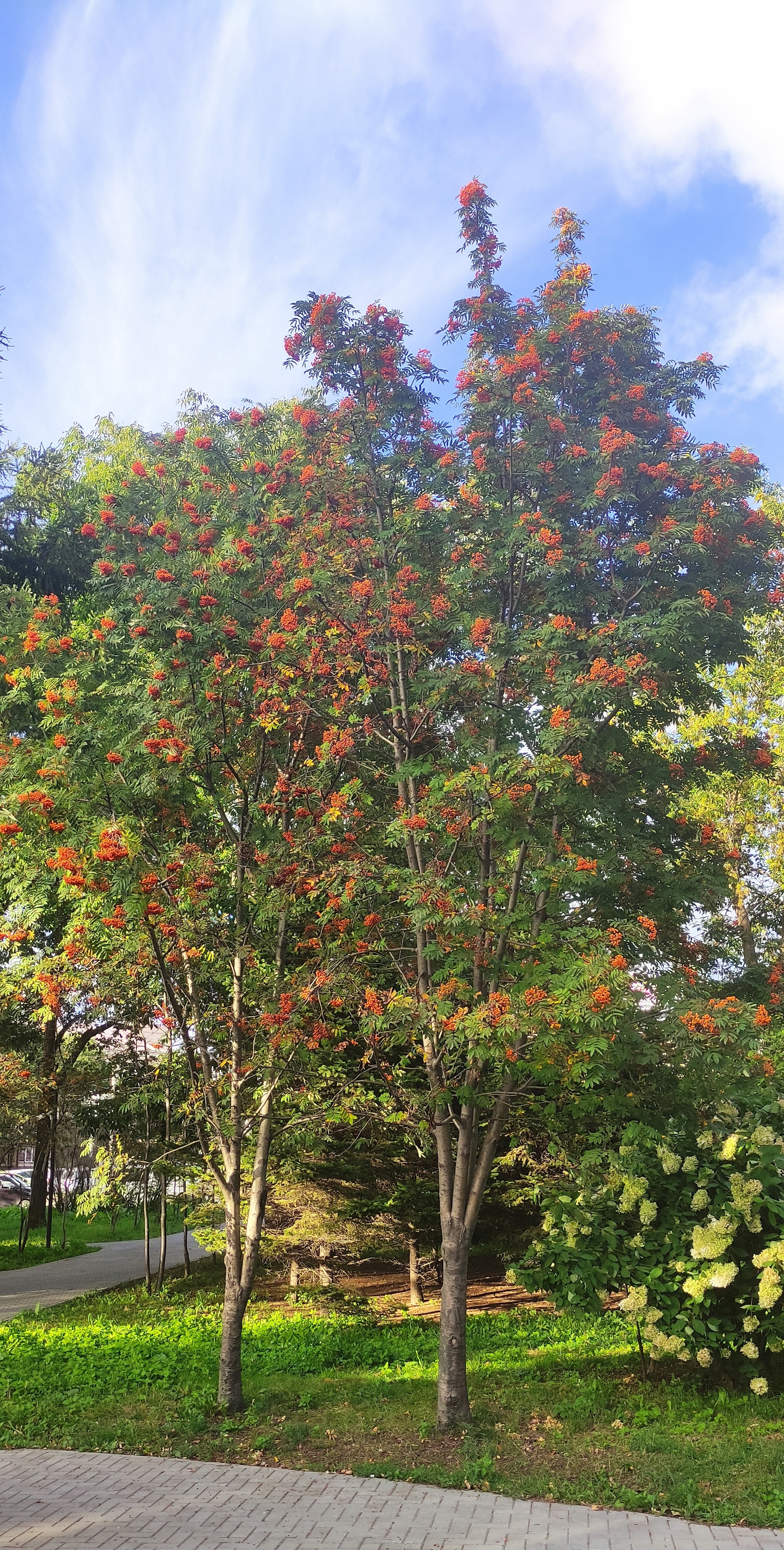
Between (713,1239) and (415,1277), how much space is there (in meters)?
6.49


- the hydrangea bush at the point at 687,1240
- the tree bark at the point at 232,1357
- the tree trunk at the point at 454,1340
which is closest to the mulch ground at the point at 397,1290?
the tree bark at the point at 232,1357

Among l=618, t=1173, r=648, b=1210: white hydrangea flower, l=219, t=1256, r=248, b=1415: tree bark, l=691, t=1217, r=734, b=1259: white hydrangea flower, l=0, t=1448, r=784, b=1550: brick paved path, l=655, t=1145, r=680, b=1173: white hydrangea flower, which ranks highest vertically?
l=655, t=1145, r=680, b=1173: white hydrangea flower

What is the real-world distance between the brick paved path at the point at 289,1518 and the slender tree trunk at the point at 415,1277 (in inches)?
235

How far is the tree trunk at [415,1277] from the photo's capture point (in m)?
12.4

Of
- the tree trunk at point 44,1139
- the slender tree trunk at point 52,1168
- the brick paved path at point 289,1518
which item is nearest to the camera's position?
the brick paved path at point 289,1518

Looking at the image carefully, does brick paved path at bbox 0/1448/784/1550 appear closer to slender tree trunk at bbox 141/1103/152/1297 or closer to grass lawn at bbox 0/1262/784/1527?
grass lawn at bbox 0/1262/784/1527

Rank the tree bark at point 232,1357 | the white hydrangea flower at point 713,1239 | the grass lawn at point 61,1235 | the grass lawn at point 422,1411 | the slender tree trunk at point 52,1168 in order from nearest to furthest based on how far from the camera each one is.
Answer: the grass lawn at point 422,1411
the white hydrangea flower at point 713,1239
the tree bark at point 232,1357
the slender tree trunk at point 52,1168
the grass lawn at point 61,1235

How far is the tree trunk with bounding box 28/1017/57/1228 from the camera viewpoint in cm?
1667

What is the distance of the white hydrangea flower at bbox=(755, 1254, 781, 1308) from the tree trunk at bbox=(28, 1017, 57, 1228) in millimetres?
11239

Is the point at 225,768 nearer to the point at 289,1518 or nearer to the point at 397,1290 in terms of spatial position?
the point at 289,1518

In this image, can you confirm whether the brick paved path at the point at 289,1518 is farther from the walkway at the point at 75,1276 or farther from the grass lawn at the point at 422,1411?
the walkway at the point at 75,1276

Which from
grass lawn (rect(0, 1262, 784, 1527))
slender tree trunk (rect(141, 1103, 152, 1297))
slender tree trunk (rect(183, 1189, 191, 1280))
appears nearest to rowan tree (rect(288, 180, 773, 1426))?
grass lawn (rect(0, 1262, 784, 1527))

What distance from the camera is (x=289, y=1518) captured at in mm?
5656

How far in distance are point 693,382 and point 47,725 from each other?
6216 millimetres
